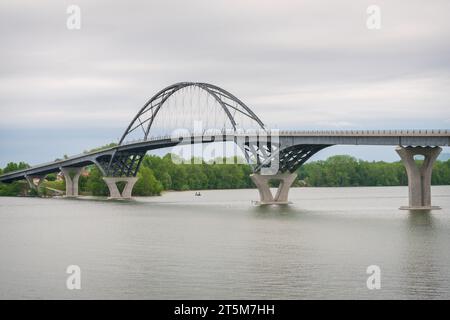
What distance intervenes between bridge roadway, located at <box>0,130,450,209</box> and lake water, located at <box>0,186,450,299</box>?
27.0 ft

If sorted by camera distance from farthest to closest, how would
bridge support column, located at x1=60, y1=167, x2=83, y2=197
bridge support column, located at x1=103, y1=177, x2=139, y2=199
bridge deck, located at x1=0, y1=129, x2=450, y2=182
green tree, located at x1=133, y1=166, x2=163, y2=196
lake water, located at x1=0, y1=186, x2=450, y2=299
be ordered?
green tree, located at x1=133, y1=166, x2=163, y2=196 < bridge support column, located at x1=60, y1=167, x2=83, y2=197 < bridge support column, located at x1=103, y1=177, x2=139, y2=199 < bridge deck, located at x1=0, y1=129, x2=450, y2=182 < lake water, located at x1=0, y1=186, x2=450, y2=299

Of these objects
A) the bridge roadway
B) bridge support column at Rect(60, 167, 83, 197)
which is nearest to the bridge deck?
the bridge roadway

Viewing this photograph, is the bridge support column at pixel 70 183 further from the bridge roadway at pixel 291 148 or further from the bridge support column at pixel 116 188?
the bridge support column at pixel 116 188

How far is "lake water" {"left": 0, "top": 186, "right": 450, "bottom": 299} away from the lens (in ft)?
125

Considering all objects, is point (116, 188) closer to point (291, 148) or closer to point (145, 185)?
point (145, 185)

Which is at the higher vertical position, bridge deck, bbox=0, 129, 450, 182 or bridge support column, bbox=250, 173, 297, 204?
bridge deck, bbox=0, 129, 450, 182

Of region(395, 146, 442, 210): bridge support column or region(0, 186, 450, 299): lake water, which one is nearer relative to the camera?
region(0, 186, 450, 299): lake water

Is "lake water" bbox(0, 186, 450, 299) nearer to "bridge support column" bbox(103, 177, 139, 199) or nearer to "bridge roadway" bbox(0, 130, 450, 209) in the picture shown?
"bridge roadway" bbox(0, 130, 450, 209)

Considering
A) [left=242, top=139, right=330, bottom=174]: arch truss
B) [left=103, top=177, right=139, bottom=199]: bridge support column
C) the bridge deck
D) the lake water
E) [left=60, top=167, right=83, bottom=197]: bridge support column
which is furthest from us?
[left=60, top=167, right=83, bottom=197]: bridge support column

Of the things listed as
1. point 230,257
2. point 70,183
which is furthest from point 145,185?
point 230,257

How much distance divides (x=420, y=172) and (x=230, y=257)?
144 ft
